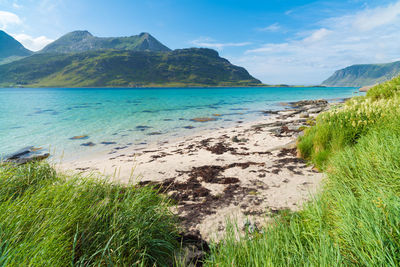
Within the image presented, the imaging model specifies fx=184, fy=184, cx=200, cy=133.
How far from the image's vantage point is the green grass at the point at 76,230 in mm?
2129

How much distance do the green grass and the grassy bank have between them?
1.19 metres

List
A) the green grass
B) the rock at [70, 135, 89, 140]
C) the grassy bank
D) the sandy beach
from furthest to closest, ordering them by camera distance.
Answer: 1. the rock at [70, 135, 89, 140]
2. the sandy beach
3. the green grass
4. the grassy bank

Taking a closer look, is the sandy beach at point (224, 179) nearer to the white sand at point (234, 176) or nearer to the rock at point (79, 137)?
the white sand at point (234, 176)

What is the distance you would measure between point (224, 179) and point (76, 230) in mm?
6130

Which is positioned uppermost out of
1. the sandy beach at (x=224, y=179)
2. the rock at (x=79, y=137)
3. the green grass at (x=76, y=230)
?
the green grass at (x=76, y=230)

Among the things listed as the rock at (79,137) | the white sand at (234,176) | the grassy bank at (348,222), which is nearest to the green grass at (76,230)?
the white sand at (234,176)

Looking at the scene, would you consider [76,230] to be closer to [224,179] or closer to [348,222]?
[348,222]

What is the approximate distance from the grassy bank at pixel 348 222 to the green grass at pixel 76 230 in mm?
1189

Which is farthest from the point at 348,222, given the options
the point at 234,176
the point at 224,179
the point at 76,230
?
the point at 234,176

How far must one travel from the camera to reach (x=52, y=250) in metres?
2.20

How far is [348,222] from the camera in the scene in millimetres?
2311

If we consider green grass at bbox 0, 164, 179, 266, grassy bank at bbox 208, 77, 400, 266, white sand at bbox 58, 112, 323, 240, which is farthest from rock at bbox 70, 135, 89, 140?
grassy bank at bbox 208, 77, 400, 266

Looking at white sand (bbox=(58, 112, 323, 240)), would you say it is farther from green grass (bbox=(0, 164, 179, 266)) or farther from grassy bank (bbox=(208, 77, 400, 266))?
green grass (bbox=(0, 164, 179, 266))

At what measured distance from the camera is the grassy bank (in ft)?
6.24
